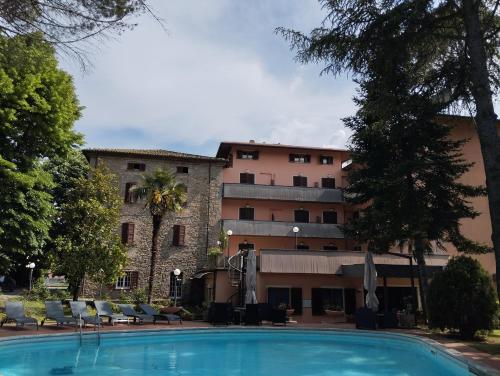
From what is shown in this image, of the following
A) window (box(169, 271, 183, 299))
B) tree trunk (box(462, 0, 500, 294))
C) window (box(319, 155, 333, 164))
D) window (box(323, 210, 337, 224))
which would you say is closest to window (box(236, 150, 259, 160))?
window (box(319, 155, 333, 164))

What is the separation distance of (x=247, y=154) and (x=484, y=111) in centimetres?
2614

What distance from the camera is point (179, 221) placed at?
32.0 m

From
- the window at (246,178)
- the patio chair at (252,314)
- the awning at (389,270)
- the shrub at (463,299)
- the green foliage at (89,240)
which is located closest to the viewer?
the shrub at (463,299)

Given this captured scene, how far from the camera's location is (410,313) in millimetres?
18672

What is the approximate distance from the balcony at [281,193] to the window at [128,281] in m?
8.63

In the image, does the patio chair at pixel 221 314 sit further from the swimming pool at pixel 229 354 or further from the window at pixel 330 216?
the window at pixel 330 216

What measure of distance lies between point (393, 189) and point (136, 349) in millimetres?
12189

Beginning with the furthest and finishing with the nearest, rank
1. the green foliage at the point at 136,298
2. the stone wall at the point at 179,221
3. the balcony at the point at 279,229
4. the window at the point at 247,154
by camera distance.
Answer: the window at the point at 247,154
the balcony at the point at 279,229
the stone wall at the point at 179,221
the green foliage at the point at 136,298

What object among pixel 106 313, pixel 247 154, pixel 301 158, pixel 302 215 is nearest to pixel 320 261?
pixel 106 313

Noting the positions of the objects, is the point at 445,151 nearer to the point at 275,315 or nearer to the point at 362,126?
the point at 362,126

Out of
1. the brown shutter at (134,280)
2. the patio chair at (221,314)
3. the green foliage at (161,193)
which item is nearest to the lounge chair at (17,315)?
the patio chair at (221,314)

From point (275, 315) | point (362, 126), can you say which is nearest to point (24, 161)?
point (275, 315)

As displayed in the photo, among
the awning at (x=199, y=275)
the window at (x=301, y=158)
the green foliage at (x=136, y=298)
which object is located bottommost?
the green foliage at (x=136, y=298)

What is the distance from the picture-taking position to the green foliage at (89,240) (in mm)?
22984
